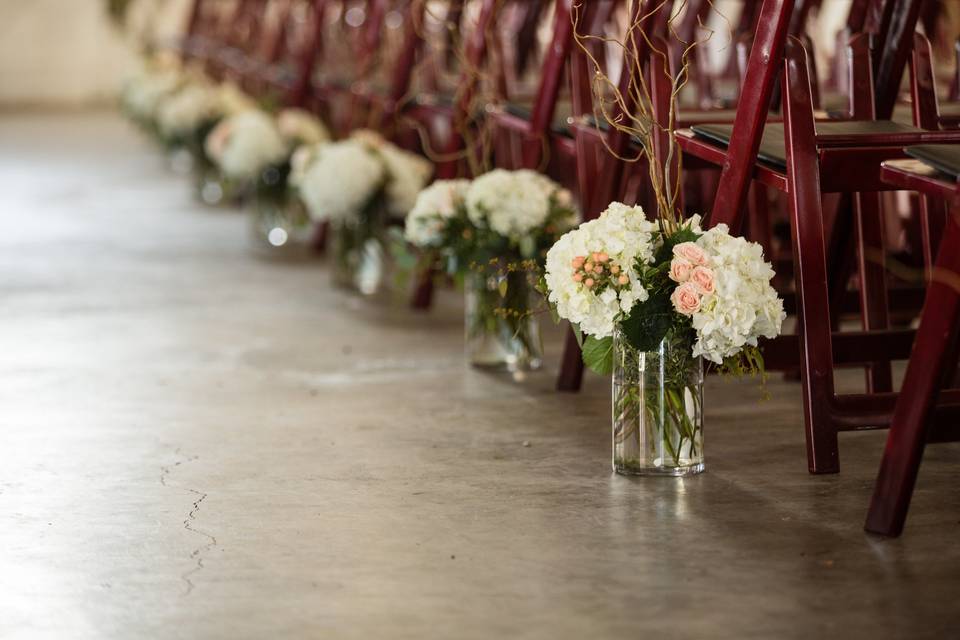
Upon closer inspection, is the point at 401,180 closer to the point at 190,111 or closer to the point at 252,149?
the point at 252,149

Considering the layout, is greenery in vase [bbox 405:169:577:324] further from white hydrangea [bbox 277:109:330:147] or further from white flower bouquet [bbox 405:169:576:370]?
white hydrangea [bbox 277:109:330:147]

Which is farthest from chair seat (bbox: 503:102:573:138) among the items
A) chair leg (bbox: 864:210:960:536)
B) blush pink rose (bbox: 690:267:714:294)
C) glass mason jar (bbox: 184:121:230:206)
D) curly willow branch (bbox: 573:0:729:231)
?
glass mason jar (bbox: 184:121:230:206)

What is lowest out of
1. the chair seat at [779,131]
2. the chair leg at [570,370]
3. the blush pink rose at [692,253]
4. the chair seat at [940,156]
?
the chair leg at [570,370]

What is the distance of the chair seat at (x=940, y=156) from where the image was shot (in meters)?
2.10

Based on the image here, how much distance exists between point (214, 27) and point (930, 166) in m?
9.05

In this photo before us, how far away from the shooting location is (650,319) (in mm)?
2480

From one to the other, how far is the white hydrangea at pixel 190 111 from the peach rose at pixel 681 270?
15.8 ft

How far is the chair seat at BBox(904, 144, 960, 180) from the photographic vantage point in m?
2.10

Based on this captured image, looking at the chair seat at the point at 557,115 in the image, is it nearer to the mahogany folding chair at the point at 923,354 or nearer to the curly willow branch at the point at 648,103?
the curly willow branch at the point at 648,103

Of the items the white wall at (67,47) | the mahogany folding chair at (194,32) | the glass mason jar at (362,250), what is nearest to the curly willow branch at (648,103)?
the glass mason jar at (362,250)

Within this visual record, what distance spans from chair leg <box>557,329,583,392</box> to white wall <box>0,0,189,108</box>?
11754 millimetres

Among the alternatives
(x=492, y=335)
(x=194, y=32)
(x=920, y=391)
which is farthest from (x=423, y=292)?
(x=194, y=32)

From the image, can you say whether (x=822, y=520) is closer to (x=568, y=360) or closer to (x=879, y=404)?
(x=879, y=404)

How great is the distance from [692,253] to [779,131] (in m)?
0.51
